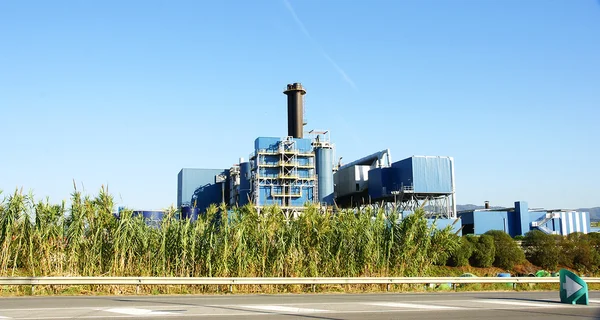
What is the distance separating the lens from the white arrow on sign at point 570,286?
15305 mm

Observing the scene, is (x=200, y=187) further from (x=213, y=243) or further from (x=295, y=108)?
(x=213, y=243)

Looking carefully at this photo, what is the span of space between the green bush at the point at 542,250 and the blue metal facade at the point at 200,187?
56.4 m

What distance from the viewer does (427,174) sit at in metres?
71.8

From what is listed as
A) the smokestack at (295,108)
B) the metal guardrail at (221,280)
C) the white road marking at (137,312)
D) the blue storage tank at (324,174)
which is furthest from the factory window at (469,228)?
the white road marking at (137,312)

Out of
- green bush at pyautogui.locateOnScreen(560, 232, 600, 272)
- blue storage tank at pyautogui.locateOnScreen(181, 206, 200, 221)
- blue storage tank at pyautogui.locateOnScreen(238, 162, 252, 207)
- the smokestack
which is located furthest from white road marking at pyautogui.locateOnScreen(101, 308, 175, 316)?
the smokestack

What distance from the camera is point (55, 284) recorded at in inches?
717

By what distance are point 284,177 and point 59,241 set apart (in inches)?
2279

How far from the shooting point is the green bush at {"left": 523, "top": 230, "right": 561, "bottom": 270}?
5109 cm

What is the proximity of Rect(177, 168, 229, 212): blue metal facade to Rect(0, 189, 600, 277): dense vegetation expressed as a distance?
2919 inches

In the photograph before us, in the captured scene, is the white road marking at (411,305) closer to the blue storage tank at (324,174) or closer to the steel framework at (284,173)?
the steel framework at (284,173)

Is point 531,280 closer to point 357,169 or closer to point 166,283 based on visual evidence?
Answer: point 166,283

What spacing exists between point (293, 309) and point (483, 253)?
4064 centimetres

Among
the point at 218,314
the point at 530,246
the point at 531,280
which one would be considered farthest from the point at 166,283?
the point at 530,246

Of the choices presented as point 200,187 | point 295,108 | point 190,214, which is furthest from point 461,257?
point 200,187
